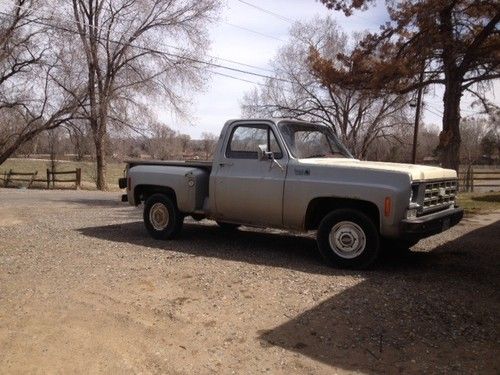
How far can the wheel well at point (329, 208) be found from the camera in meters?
6.15

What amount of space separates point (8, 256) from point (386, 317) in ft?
16.5

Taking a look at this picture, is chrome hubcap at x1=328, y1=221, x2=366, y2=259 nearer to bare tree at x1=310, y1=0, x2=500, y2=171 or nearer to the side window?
the side window

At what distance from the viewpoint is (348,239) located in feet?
20.3

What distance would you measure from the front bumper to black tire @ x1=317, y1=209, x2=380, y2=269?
0.40m

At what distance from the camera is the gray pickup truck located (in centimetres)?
588

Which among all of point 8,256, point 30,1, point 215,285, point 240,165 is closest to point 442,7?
point 240,165

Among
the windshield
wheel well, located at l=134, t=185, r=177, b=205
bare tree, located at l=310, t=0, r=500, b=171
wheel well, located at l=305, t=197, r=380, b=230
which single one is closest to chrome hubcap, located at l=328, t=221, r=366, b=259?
wheel well, located at l=305, t=197, r=380, b=230

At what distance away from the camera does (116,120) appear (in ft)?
89.5

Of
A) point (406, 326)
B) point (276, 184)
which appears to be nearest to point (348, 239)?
point (276, 184)

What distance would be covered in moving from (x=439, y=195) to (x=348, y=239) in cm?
141

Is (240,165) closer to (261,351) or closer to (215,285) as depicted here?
(215,285)

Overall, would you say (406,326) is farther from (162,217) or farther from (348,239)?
(162,217)

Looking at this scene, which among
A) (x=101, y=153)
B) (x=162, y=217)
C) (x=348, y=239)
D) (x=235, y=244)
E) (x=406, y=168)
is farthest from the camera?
(x=101, y=153)

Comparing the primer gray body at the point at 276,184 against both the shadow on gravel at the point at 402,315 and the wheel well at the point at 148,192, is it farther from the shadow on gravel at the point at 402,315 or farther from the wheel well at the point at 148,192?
the shadow on gravel at the point at 402,315
